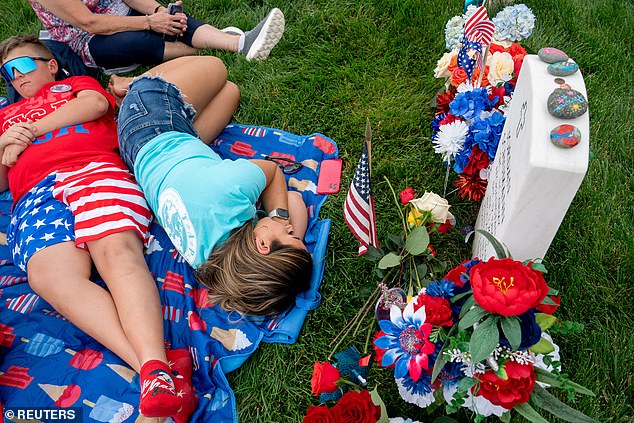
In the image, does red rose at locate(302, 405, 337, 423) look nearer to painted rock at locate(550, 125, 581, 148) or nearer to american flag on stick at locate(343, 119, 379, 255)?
american flag on stick at locate(343, 119, 379, 255)

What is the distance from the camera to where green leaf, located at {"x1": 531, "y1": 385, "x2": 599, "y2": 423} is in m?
1.52

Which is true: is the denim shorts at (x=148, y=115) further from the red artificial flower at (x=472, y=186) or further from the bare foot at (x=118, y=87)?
the red artificial flower at (x=472, y=186)

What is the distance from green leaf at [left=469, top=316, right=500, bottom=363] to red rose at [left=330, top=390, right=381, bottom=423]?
38cm

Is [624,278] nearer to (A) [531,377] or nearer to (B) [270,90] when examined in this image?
(A) [531,377]

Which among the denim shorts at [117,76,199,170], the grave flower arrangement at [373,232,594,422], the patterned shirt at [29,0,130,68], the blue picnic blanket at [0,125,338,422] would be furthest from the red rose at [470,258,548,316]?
the patterned shirt at [29,0,130,68]

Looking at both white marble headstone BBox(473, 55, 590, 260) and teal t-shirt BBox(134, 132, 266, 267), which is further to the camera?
teal t-shirt BBox(134, 132, 266, 267)

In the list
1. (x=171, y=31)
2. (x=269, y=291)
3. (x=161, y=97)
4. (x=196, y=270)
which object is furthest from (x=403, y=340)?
(x=171, y=31)

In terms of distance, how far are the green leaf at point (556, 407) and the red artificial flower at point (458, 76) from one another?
4.96 ft

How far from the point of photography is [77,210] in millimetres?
2553

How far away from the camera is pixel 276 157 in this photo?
3.06 m

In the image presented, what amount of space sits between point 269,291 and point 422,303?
796 mm

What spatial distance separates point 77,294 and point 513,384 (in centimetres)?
187

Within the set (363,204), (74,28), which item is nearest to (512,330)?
(363,204)

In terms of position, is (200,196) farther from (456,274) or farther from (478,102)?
(478,102)
